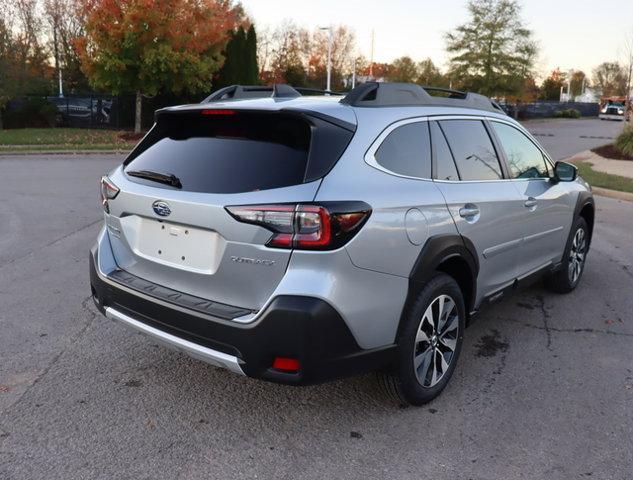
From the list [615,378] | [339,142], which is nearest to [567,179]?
[615,378]

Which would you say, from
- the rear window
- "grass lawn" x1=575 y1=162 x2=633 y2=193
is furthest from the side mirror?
"grass lawn" x1=575 y1=162 x2=633 y2=193

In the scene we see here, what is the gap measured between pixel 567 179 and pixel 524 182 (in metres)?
0.74

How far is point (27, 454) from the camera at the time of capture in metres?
2.93

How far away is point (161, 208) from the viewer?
3139mm

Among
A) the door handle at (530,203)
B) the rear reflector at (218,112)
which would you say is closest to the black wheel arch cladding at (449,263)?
the door handle at (530,203)

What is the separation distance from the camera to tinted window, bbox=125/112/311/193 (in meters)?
2.92

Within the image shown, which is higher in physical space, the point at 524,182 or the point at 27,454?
the point at 524,182

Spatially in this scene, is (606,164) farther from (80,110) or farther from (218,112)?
(80,110)

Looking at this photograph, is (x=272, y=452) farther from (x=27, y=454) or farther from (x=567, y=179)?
(x=567, y=179)

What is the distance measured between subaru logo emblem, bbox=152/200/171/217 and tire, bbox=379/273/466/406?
1.33 m

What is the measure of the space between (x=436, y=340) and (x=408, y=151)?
3.60 feet

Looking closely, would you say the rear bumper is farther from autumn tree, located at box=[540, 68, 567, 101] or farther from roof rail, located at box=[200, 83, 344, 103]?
autumn tree, located at box=[540, 68, 567, 101]

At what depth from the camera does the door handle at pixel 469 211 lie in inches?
141

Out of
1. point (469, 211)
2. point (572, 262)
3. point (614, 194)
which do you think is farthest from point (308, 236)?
point (614, 194)
